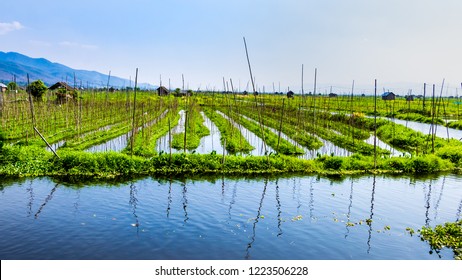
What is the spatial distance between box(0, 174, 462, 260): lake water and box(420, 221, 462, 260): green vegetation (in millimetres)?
306

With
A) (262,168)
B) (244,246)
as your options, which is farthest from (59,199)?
(262,168)

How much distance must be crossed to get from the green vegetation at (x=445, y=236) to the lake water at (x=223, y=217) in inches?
12.1

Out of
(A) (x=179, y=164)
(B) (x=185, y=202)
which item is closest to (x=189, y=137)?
(A) (x=179, y=164)

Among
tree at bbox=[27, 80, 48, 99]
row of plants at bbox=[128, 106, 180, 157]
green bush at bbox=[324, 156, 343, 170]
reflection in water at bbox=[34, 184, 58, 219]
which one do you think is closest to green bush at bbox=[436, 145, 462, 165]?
green bush at bbox=[324, 156, 343, 170]

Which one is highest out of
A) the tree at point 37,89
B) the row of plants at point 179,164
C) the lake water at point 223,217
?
the tree at point 37,89

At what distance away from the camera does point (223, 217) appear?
46.0 feet

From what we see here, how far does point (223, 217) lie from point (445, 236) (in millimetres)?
7315

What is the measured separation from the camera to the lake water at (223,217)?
11.2 meters

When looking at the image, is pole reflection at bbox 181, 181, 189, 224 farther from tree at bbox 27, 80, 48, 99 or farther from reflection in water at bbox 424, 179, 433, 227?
tree at bbox 27, 80, 48, 99

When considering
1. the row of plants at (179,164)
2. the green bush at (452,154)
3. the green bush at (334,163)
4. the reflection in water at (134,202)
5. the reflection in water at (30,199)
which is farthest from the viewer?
the green bush at (452,154)

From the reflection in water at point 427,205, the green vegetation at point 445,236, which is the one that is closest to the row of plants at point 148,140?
the reflection in water at point 427,205

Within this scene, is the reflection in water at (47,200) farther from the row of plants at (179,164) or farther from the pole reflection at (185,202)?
the pole reflection at (185,202)

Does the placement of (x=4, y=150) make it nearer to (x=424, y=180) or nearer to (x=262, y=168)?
(x=262, y=168)

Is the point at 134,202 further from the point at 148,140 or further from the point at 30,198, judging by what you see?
the point at 148,140
